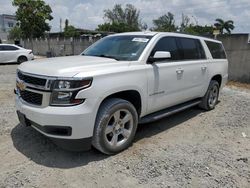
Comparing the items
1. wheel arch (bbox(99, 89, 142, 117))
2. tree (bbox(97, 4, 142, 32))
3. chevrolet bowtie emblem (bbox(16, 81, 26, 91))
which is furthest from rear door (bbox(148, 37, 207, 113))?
tree (bbox(97, 4, 142, 32))

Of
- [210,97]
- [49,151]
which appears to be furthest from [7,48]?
[49,151]

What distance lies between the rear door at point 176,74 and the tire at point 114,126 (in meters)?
0.51

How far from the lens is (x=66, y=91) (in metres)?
3.33

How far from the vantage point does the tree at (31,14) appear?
34.1 meters

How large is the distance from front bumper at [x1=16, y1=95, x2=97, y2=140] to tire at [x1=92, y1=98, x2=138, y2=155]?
159 millimetres

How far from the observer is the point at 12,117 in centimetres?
541

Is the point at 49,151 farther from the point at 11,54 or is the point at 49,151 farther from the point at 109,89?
the point at 11,54

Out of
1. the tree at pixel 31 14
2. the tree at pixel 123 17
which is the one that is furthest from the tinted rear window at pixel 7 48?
the tree at pixel 123 17

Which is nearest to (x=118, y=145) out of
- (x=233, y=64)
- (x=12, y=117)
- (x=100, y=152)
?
(x=100, y=152)

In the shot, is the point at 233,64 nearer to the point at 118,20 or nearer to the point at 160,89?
the point at 160,89

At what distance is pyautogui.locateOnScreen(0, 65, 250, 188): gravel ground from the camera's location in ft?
10.8

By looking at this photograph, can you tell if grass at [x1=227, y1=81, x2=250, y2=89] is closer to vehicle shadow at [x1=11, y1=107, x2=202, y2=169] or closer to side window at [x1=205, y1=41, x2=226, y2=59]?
side window at [x1=205, y1=41, x2=226, y2=59]

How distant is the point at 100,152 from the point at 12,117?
2409 millimetres

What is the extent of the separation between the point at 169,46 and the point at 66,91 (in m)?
2.32
